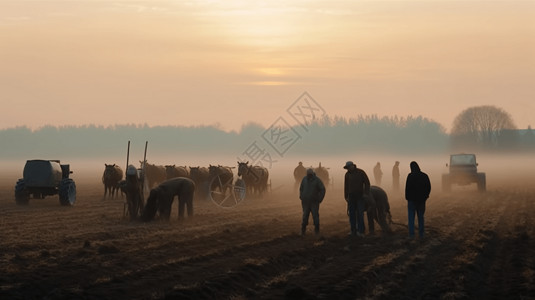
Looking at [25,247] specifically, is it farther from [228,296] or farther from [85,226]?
[228,296]

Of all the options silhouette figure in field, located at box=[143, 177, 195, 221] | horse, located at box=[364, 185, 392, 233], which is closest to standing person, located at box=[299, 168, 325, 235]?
horse, located at box=[364, 185, 392, 233]

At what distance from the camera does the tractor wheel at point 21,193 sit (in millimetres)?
31016

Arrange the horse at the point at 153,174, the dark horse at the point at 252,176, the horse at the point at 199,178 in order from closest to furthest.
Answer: the horse at the point at 199,178 < the dark horse at the point at 252,176 < the horse at the point at 153,174

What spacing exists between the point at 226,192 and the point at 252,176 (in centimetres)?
346

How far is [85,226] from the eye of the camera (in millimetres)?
21938

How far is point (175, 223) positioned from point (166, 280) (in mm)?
10318

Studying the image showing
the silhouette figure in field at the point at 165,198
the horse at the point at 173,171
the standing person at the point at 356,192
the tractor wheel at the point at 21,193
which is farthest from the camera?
the horse at the point at 173,171

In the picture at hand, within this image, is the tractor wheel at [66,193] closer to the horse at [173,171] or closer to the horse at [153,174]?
the horse at [173,171]

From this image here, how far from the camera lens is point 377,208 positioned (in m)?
20.6

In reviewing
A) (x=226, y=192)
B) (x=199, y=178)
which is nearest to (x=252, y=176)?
(x=199, y=178)

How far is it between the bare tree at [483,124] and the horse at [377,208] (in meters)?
144

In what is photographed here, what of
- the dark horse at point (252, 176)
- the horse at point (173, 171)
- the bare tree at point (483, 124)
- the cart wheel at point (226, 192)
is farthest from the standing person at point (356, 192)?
the bare tree at point (483, 124)

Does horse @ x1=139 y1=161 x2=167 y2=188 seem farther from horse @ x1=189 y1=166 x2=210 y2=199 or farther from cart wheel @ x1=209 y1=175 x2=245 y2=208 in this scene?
cart wheel @ x1=209 y1=175 x2=245 y2=208

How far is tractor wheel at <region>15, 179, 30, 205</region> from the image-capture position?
31016 mm
